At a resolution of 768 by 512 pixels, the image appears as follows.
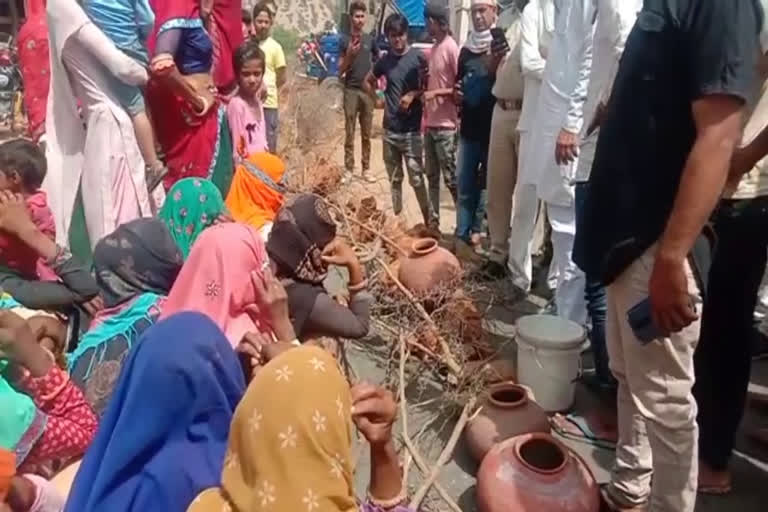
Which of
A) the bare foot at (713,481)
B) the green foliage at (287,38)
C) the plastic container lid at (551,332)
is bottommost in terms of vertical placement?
the green foliage at (287,38)

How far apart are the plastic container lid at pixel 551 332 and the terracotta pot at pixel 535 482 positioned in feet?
2.29

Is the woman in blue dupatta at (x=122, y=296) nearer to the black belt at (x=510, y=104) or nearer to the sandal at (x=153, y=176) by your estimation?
the sandal at (x=153, y=176)

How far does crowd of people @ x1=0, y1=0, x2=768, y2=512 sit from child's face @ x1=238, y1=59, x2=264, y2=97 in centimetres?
1

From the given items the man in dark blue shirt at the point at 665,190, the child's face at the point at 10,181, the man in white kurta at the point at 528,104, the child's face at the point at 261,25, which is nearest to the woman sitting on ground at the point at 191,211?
the child's face at the point at 10,181

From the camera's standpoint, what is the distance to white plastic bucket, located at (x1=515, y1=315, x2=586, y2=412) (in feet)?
11.5

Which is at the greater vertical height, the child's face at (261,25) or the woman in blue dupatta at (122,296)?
the woman in blue dupatta at (122,296)

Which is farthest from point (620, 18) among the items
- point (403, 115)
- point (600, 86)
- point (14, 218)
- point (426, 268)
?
point (403, 115)

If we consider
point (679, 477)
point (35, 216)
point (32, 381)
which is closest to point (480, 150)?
point (35, 216)

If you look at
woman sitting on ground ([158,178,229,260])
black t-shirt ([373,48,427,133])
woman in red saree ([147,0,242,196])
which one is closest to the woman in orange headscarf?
woman in red saree ([147,0,242,196])

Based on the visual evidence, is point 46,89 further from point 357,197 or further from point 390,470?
point 390,470

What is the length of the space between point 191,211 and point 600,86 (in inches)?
73.6

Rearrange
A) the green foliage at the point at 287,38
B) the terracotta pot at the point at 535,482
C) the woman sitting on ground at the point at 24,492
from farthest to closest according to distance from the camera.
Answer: the green foliage at the point at 287,38, the terracotta pot at the point at 535,482, the woman sitting on ground at the point at 24,492

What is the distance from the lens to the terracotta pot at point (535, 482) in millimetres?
2646

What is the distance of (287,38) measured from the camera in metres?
15.2
